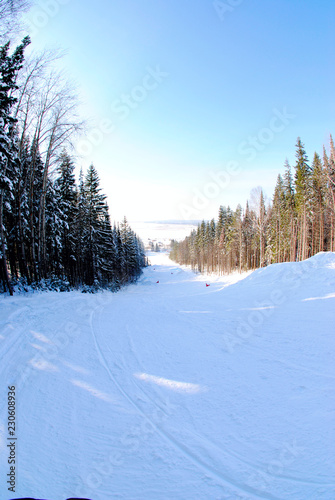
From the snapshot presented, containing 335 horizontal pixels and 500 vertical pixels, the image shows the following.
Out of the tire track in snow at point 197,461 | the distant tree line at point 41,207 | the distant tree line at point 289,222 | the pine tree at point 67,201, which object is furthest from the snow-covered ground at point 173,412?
the distant tree line at point 289,222

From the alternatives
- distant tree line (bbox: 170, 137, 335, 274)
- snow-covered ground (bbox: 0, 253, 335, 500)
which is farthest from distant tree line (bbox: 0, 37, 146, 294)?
distant tree line (bbox: 170, 137, 335, 274)

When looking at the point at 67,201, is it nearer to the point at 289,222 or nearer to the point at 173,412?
the point at 173,412

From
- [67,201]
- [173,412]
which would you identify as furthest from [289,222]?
[173,412]

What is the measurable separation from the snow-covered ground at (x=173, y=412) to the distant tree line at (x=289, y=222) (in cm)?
2875

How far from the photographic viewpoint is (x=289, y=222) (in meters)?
36.6

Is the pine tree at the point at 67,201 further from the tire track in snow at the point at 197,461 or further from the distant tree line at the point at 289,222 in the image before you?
the distant tree line at the point at 289,222

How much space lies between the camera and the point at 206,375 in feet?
13.4

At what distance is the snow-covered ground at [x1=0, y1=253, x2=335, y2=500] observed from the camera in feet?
6.86

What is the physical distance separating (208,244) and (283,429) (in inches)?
2242

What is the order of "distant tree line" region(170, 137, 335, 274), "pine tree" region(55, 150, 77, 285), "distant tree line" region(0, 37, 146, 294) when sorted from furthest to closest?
"distant tree line" region(170, 137, 335, 274) → "pine tree" region(55, 150, 77, 285) → "distant tree line" region(0, 37, 146, 294)

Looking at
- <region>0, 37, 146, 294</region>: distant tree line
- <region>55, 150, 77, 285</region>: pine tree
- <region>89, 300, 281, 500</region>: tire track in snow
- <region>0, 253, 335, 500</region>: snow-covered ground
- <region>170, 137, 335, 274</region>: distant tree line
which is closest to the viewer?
<region>89, 300, 281, 500</region>: tire track in snow

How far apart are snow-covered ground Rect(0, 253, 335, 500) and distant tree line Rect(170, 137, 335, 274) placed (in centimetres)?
2875

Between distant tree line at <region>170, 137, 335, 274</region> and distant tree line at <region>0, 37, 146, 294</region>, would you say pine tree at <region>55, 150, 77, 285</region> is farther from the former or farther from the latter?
distant tree line at <region>170, 137, 335, 274</region>

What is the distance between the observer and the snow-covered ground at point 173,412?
2.09m
